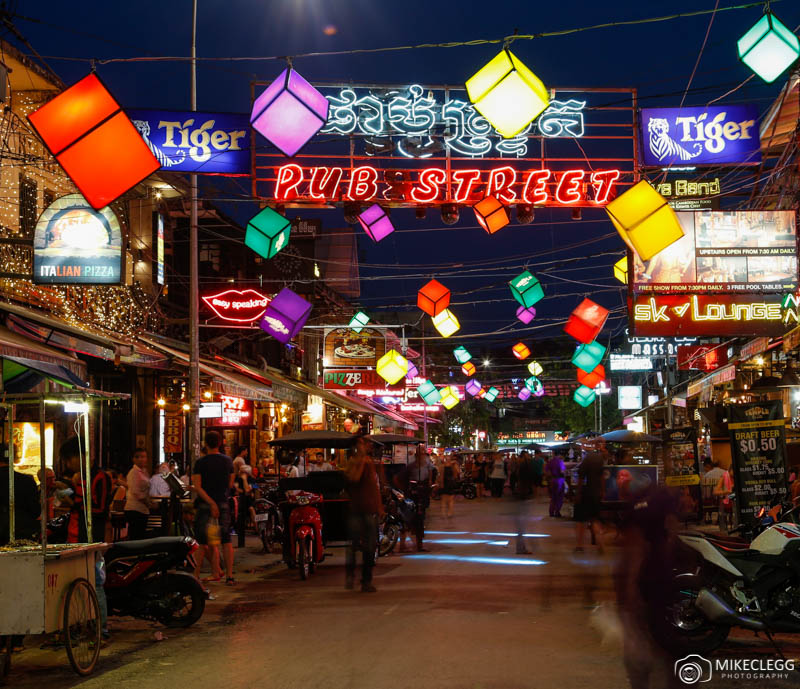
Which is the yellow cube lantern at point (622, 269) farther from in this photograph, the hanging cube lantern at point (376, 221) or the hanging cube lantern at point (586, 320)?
the hanging cube lantern at point (376, 221)

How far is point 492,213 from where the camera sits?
15.9 metres

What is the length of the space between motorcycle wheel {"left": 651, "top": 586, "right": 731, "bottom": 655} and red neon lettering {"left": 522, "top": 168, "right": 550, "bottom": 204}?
977 centimetres

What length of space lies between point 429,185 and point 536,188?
6.44 ft

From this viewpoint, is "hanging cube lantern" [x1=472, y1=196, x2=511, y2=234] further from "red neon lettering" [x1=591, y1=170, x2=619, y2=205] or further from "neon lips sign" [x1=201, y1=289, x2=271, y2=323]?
"neon lips sign" [x1=201, y1=289, x2=271, y2=323]

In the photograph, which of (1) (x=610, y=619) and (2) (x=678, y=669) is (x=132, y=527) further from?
(2) (x=678, y=669)

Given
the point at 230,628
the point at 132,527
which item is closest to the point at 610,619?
the point at 230,628

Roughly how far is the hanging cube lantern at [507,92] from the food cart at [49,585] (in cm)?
497

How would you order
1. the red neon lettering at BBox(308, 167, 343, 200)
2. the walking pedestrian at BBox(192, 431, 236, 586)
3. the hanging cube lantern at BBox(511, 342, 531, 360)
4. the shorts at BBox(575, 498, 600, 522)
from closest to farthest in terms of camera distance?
1. the walking pedestrian at BBox(192, 431, 236, 586)
2. the shorts at BBox(575, 498, 600, 522)
3. the red neon lettering at BBox(308, 167, 343, 200)
4. the hanging cube lantern at BBox(511, 342, 531, 360)

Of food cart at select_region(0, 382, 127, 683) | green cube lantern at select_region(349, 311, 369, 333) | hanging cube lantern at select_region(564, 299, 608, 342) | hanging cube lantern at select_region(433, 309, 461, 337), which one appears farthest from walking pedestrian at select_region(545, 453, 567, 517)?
food cart at select_region(0, 382, 127, 683)

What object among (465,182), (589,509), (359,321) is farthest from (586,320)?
(359,321)

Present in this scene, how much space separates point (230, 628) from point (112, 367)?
13028 millimetres

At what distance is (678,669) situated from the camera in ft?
25.9

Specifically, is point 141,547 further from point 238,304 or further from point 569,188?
point 238,304

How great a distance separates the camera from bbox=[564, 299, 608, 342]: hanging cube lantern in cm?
1952
